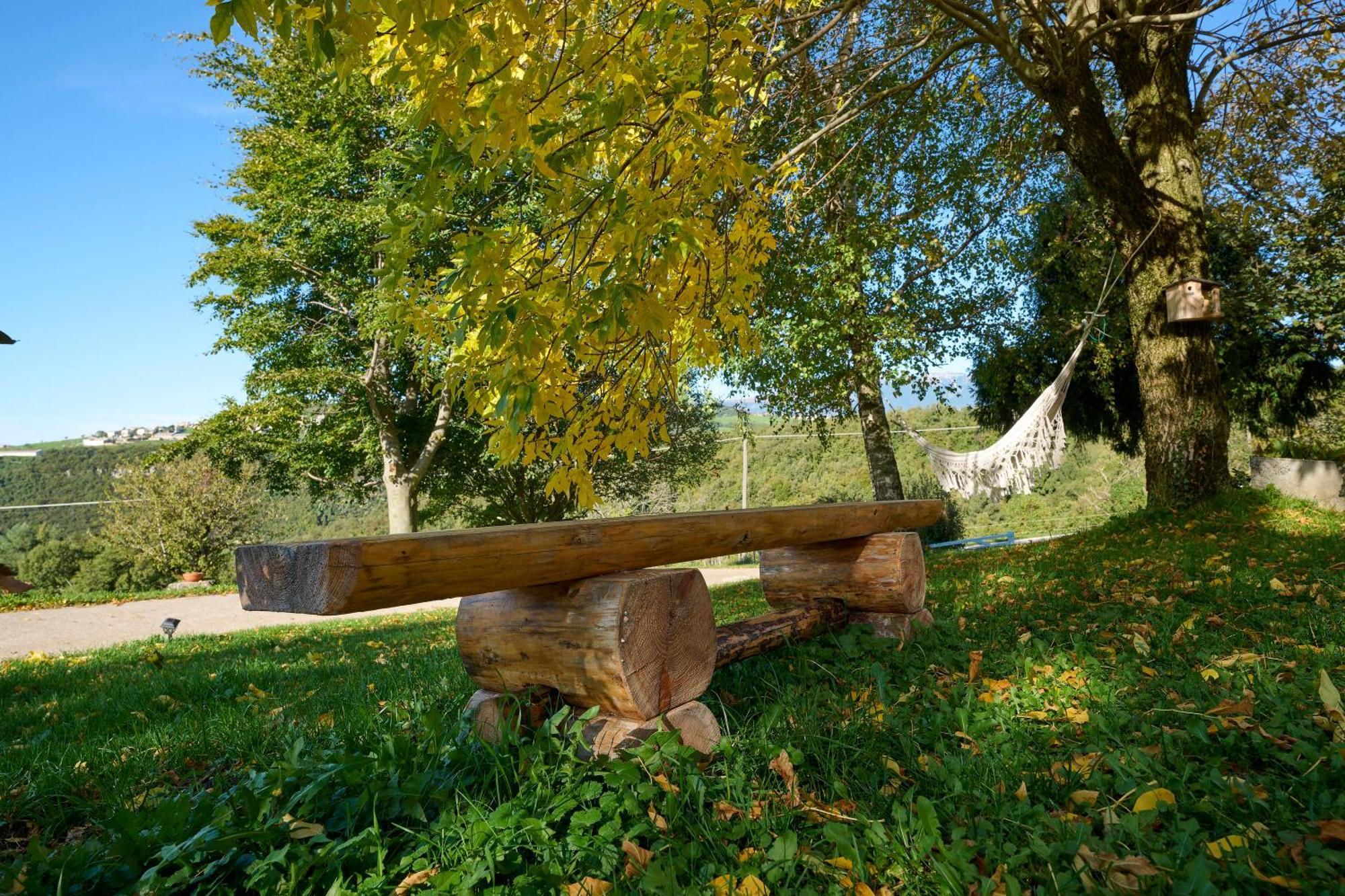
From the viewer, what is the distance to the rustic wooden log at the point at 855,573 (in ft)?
10.6

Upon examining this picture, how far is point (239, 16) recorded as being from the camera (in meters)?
1.86

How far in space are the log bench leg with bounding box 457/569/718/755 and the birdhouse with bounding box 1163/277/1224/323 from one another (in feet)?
19.1

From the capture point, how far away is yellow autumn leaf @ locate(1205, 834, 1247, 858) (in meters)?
1.45

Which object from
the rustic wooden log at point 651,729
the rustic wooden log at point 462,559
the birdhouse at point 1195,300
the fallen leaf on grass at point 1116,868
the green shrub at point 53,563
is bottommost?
the green shrub at point 53,563

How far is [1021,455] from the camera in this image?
7.33 m

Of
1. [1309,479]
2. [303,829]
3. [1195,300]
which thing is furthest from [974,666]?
[1309,479]

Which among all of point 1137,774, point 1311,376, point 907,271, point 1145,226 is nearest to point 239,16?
point 1137,774

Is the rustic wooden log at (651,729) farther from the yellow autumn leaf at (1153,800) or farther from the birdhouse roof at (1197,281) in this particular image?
the birdhouse roof at (1197,281)

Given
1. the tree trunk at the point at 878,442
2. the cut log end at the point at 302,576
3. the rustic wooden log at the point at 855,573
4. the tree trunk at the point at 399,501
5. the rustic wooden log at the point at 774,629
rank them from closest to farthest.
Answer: the cut log end at the point at 302,576, the rustic wooden log at the point at 774,629, the rustic wooden log at the point at 855,573, the tree trunk at the point at 878,442, the tree trunk at the point at 399,501

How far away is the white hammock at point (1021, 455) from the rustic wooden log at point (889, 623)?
435 centimetres

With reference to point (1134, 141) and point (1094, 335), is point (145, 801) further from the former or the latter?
point (1094, 335)

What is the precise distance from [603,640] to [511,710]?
0.35 m

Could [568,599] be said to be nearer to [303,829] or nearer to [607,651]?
[607,651]

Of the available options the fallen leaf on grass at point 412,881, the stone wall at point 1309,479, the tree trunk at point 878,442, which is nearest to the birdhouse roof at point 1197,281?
the stone wall at point 1309,479
